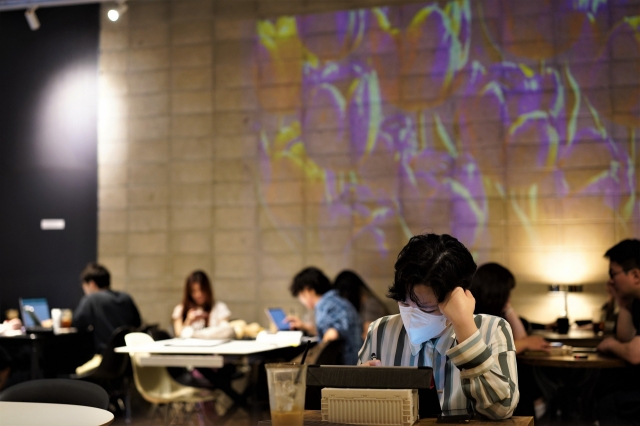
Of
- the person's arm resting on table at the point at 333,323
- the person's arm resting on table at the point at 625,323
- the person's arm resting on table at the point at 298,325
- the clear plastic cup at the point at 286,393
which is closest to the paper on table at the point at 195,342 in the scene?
the person's arm resting on table at the point at 333,323

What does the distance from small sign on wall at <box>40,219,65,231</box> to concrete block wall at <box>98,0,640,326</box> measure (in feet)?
1.52

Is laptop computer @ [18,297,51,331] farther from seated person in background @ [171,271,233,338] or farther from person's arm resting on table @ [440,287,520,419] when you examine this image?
person's arm resting on table @ [440,287,520,419]

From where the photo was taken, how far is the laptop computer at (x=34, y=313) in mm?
8000

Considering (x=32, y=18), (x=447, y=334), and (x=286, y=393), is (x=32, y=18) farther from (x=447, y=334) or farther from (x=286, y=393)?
(x=286, y=393)

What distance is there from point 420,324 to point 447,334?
10 centimetres

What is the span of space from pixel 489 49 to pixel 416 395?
6923 millimetres

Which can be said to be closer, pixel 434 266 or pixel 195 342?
pixel 434 266

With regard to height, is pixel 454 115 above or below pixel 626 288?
above

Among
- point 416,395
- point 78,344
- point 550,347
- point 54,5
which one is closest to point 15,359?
point 78,344

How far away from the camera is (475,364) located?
220 centimetres

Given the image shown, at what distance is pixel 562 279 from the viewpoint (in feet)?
26.8

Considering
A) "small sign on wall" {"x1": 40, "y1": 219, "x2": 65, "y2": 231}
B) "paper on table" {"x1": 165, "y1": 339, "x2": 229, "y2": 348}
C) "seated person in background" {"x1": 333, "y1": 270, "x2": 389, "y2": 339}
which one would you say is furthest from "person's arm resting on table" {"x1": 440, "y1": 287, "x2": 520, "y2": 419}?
"small sign on wall" {"x1": 40, "y1": 219, "x2": 65, "y2": 231}

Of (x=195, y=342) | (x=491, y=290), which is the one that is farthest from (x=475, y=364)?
(x=195, y=342)

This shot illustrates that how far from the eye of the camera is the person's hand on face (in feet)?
7.24
